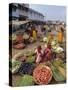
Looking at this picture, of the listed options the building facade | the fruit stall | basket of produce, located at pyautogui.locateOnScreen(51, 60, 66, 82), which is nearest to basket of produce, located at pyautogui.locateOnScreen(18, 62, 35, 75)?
the fruit stall

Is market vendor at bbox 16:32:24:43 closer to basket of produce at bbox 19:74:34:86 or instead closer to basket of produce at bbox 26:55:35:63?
basket of produce at bbox 26:55:35:63

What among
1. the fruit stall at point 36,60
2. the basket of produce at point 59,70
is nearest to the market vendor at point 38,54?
the fruit stall at point 36,60

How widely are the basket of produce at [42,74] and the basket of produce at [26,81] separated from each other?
0.03 metres

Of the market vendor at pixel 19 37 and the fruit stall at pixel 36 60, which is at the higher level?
the market vendor at pixel 19 37

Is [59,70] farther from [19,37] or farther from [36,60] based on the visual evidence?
[19,37]

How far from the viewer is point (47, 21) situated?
61.4 inches

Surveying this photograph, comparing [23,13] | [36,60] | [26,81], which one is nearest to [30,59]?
[36,60]

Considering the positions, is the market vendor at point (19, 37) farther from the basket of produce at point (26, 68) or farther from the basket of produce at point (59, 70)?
the basket of produce at point (59, 70)

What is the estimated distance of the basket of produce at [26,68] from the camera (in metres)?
1.50

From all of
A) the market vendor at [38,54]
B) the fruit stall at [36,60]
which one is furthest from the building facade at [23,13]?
the market vendor at [38,54]

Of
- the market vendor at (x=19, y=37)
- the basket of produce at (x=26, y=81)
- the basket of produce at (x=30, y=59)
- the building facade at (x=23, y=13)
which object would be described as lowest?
the basket of produce at (x=26, y=81)

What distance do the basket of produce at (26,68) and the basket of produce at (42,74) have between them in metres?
0.03

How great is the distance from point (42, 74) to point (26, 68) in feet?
0.42

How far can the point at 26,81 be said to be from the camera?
1.51 metres
